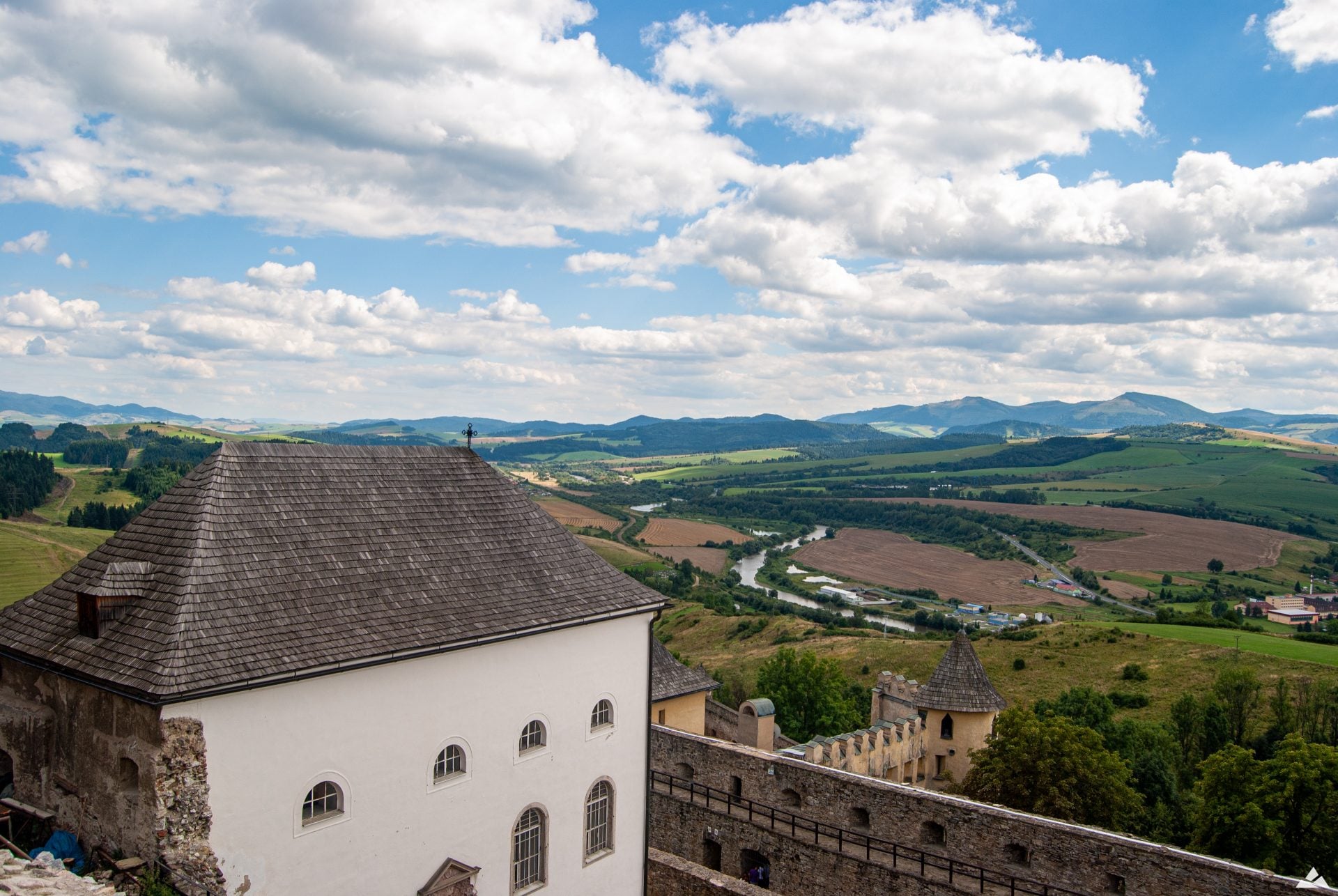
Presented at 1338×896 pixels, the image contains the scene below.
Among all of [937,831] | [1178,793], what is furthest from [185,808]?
[1178,793]

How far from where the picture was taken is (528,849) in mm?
18547

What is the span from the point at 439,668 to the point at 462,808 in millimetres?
3060

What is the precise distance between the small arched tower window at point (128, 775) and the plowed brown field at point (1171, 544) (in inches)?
5193

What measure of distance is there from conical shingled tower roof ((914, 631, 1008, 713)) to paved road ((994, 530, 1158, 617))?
75117 millimetres

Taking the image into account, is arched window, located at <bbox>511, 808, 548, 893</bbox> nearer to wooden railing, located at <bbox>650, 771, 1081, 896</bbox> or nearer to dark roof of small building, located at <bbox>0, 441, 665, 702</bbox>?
dark roof of small building, located at <bbox>0, 441, 665, 702</bbox>

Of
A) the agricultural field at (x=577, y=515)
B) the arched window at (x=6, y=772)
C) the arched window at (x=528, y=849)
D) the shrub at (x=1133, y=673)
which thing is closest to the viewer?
the arched window at (x=6, y=772)

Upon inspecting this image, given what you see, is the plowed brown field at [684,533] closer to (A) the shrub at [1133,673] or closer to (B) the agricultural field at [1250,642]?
(B) the agricultural field at [1250,642]

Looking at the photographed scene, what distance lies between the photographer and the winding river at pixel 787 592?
10869 cm

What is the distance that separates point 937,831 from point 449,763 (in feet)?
42.1

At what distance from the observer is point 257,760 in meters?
14.0

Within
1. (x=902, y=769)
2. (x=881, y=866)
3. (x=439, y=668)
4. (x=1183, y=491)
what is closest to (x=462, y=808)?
(x=439, y=668)

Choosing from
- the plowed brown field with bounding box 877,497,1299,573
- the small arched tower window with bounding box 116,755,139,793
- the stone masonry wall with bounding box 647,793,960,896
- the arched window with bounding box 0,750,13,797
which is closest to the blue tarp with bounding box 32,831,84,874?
the small arched tower window with bounding box 116,755,139,793

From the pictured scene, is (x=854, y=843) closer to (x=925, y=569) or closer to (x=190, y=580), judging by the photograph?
(x=190, y=580)

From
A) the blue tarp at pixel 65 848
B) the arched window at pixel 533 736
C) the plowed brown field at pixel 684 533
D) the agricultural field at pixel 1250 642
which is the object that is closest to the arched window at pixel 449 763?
the arched window at pixel 533 736
